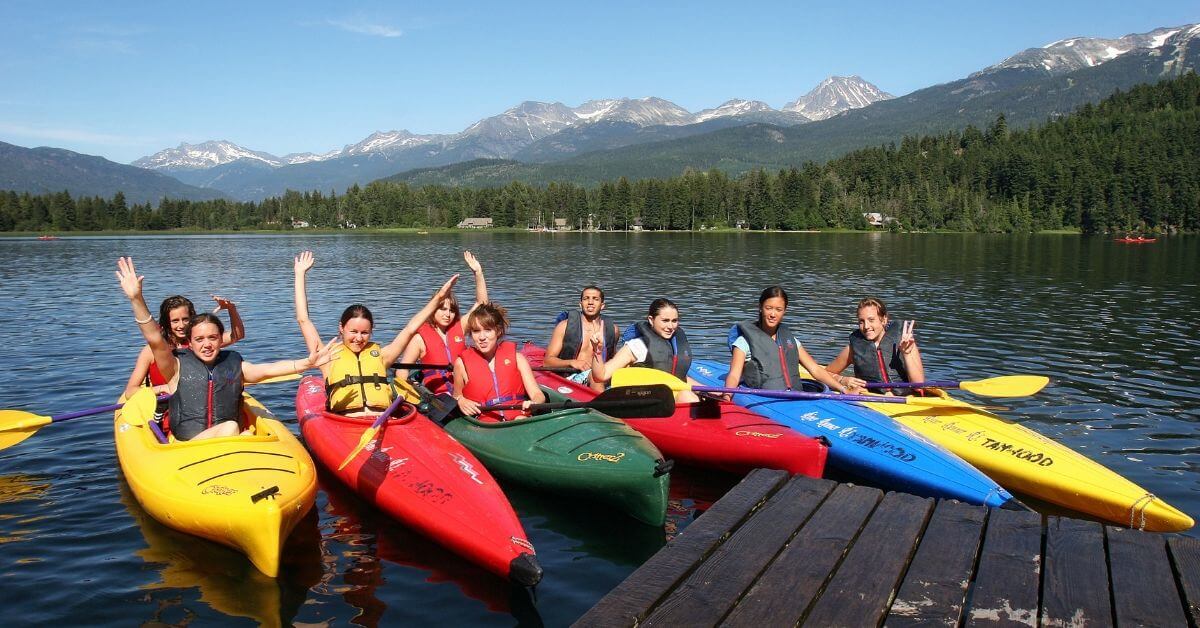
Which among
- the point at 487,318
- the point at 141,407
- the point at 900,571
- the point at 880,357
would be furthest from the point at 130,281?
the point at 880,357

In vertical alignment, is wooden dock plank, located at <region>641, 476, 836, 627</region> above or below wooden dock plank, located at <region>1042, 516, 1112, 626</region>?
above

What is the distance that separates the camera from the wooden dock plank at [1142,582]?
14.8 ft

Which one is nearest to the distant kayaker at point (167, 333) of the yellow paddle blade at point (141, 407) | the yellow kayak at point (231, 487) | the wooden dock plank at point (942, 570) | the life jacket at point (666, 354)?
the yellow paddle blade at point (141, 407)

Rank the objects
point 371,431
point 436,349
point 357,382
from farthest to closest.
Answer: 1. point 436,349
2. point 357,382
3. point 371,431

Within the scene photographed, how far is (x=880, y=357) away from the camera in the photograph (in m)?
10.5

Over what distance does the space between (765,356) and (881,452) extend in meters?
2.22

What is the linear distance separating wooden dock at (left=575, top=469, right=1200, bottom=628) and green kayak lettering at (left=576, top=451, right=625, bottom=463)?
1315 mm

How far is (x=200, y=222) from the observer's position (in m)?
148

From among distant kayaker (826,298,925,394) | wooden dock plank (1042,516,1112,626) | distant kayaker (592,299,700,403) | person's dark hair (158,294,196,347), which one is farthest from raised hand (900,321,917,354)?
person's dark hair (158,294,196,347)

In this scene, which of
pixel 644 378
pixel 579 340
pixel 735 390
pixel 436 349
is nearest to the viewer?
pixel 644 378

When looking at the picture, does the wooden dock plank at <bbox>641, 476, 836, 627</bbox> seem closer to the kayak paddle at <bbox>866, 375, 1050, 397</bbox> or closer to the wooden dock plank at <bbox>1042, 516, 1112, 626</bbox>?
the wooden dock plank at <bbox>1042, 516, 1112, 626</bbox>

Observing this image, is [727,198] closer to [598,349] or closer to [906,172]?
[906,172]

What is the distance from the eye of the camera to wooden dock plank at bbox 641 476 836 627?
4.57m

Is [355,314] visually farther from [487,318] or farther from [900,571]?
[900,571]
